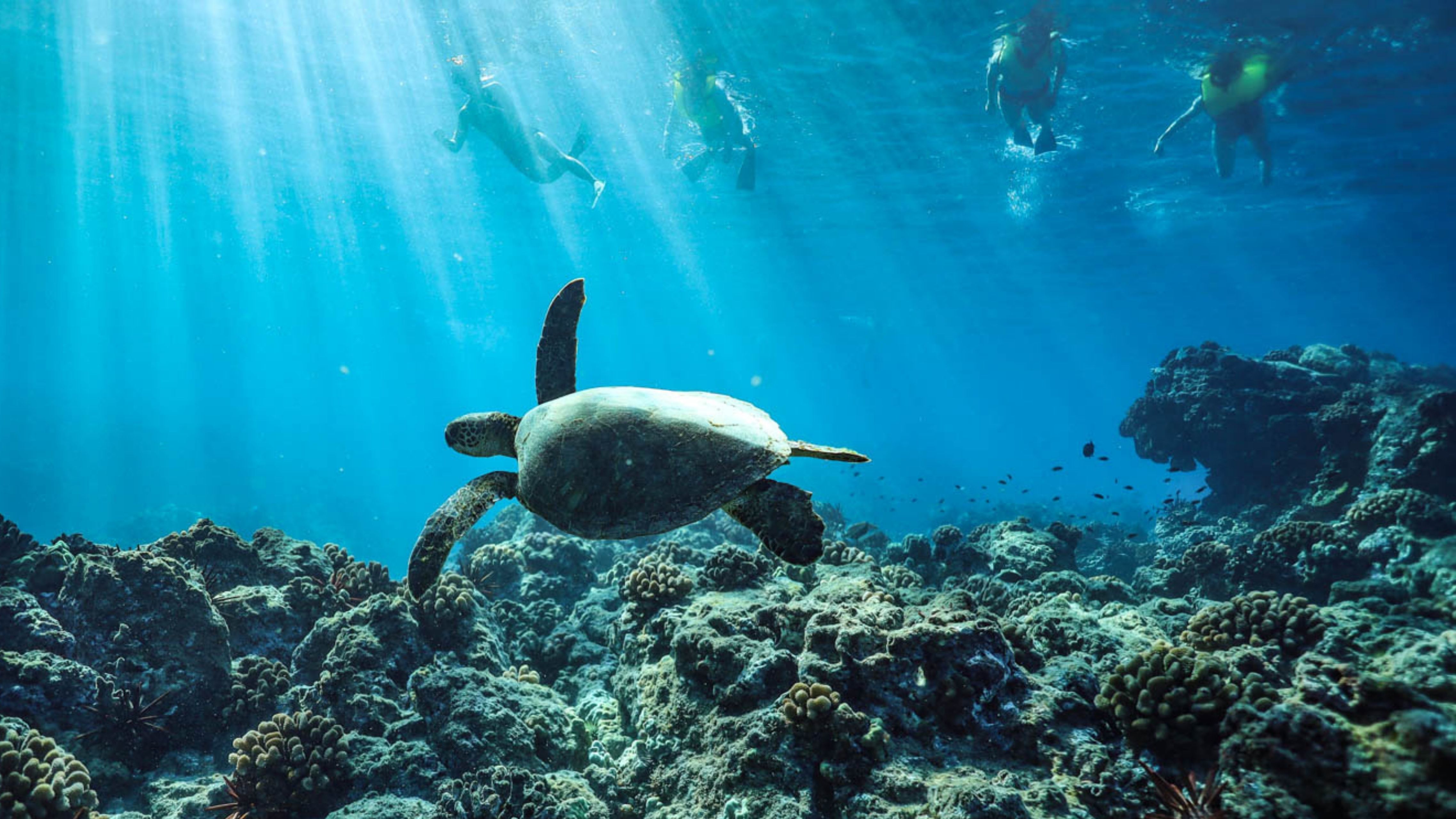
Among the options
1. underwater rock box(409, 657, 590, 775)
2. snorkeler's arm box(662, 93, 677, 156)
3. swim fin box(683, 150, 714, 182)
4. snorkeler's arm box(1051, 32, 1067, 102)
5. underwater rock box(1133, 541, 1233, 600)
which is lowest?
underwater rock box(409, 657, 590, 775)

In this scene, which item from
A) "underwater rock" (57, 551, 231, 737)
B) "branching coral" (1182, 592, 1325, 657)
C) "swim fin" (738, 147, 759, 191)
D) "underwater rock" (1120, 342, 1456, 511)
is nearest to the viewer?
"branching coral" (1182, 592, 1325, 657)

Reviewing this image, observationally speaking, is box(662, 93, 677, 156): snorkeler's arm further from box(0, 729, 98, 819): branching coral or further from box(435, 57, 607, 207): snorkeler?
box(0, 729, 98, 819): branching coral

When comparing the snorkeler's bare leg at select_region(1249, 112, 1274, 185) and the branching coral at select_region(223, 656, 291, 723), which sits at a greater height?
the snorkeler's bare leg at select_region(1249, 112, 1274, 185)

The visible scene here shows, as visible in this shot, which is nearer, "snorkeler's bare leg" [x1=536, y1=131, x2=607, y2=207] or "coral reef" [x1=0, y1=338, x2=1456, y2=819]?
"coral reef" [x1=0, y1=338, x2=1456, y2=819]

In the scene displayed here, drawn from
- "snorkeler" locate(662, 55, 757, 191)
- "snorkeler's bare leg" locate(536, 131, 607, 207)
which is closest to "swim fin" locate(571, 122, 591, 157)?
"snorkeler's bare leg" locate(536, 131, 607, 207)

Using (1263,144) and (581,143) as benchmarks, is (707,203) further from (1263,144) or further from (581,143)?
(1263,144)

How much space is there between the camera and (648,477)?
398 cm

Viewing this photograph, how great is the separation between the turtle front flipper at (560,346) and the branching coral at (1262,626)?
5787 mm

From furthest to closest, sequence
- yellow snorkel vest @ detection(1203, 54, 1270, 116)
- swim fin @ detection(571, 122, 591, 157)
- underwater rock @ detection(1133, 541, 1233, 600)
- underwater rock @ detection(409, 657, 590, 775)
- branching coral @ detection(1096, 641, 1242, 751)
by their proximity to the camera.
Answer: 1. swim fin @ detection(571, 122, 591, 157)
2. yellow snorkel vest @ detection(1203, 54, 1270, 116)
3. underwater rock @ detection(1133, 541, 1233, 600)
4. underwater rock @ detection(409, 657, 590, 775)
5. branching coral @ detection(1096, 641, 1242, 751)

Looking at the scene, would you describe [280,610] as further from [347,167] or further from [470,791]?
[347,167]

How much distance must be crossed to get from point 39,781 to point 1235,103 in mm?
27510

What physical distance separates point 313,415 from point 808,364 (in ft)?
465

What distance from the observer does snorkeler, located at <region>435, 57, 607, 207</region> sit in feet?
62.3

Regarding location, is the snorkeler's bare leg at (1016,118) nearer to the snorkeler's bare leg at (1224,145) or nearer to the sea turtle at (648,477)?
the snorkeler's bare leg at (1224,145)
